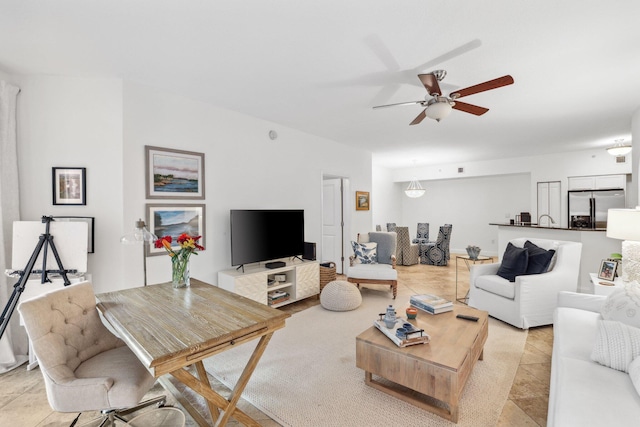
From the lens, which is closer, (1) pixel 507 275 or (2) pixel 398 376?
(2) pixel 398 376

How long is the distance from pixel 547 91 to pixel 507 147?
326 centimetres

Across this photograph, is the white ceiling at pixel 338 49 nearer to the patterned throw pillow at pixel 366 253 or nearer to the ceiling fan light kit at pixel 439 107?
the ceiling fan light kit at pixel 439 107

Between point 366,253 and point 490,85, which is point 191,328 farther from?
point 366,253

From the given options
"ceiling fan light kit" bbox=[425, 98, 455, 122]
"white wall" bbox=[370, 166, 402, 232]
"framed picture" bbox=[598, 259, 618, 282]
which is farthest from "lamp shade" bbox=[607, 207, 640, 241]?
"white wall" bbox=[370, 166, 402, 232]

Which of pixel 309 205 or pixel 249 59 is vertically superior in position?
pixel 249 59

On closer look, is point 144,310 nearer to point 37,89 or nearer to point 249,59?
point 249,59

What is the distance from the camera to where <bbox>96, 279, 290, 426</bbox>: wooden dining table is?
134 centimetres

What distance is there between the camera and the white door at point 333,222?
6.18 meters

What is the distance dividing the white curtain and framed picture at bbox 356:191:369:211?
5.07 m

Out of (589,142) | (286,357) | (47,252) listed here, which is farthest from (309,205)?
(589,142)

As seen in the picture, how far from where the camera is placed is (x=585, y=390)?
1.42 metres

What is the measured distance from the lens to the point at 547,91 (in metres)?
3.29

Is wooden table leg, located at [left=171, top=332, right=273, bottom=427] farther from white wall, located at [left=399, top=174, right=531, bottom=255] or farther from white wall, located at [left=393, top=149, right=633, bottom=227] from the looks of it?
white wall, located at [left=399, top=174, right=531, bottom=255]

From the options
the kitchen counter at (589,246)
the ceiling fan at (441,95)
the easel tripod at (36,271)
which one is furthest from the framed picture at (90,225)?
the kitchen counter at (589,246)
